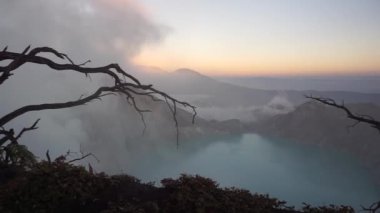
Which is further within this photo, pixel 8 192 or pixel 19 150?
pixel 19 150

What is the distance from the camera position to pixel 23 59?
7840 millimetres

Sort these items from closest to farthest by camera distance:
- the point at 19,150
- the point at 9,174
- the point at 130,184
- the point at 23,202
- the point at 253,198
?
the point at 23,202 < the point at 253,198 < the point at 130,184 < the point at 9,174 < the point at 19,150

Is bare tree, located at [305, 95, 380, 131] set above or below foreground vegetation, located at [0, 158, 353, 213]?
above

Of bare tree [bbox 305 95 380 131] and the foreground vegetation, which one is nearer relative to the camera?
the foreground vegetation

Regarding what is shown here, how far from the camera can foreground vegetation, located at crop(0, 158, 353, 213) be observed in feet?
21.1

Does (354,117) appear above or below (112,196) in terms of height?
above

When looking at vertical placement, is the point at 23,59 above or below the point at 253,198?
above

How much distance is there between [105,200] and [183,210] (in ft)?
5.18

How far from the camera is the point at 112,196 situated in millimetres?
6938

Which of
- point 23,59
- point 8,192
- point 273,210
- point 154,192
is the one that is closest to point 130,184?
point 154,192

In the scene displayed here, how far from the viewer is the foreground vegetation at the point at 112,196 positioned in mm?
6434

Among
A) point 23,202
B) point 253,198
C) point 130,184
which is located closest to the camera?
point 23,202

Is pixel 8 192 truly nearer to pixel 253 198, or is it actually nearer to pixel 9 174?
pixel 9 174

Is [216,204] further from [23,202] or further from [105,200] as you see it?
[23,202]
